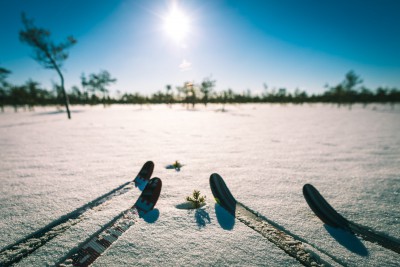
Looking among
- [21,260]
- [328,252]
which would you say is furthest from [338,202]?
[21,260]

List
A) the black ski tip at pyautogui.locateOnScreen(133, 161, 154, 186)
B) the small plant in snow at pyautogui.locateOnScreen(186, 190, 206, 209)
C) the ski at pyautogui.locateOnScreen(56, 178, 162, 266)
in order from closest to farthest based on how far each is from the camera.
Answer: the ski at pyautogui.locateOnScreen(56, 178, 162, 266)
the small plant in snow at pyautogui.locateOnScreen(186, 190, 206, 209)
the black ski tip at pyautogui.locateOnScreen(133, 161, 154, 186)

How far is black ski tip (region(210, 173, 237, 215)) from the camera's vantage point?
3023 millimetres

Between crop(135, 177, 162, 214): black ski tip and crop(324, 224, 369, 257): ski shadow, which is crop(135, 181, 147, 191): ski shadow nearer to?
crop(135, 177, 162, 214): black ski tip

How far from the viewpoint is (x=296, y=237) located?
2.38 m

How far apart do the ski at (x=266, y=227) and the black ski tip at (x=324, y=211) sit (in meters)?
0.58

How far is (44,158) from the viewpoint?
232 inches

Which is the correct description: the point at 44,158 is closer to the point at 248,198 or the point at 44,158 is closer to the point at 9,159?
the point at 9,159

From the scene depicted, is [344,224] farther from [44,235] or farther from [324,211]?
[44,235]

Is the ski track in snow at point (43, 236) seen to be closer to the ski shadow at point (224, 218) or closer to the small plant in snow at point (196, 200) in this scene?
the small plant in snow at point (196, 200)

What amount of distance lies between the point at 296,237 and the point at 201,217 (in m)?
1.27

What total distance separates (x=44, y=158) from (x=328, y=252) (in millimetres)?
7359

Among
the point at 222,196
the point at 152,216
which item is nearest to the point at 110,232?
the point at 152,216

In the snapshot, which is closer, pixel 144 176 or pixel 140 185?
pixel 140 185

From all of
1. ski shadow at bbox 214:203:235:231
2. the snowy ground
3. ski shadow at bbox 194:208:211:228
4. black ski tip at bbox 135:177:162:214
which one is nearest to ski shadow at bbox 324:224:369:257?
the snowy ground
